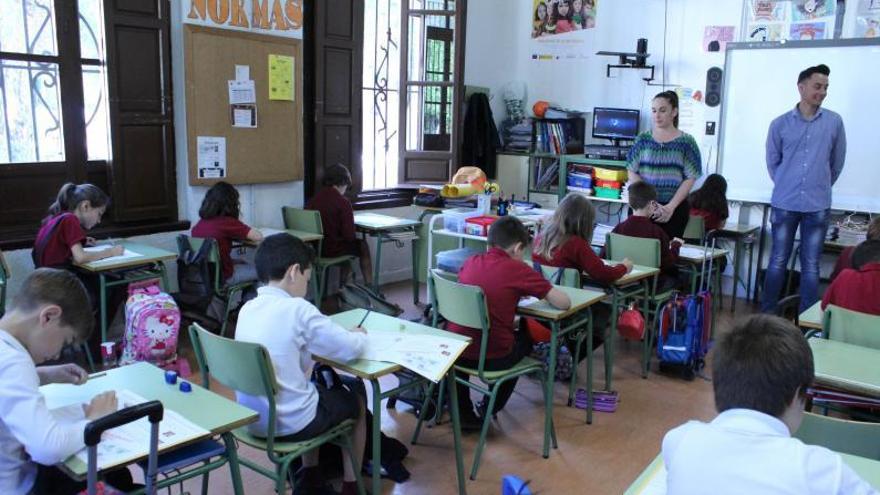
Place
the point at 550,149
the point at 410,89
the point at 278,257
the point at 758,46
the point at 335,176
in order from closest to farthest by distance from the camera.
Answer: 1. the point at 278,257
2. the point at 335,176
3. the point at 758,46
4. the point at 410,89
5. the point at 550,149

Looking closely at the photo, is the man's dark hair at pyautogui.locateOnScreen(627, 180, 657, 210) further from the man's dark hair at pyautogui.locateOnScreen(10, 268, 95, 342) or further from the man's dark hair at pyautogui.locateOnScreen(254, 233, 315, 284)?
the man's dark hair at pyautogui.locateOnScreen(10, 268, 95, 342)

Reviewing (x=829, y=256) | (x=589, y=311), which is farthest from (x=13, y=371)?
(x=829, y=256)

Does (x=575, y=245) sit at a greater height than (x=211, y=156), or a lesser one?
lesser

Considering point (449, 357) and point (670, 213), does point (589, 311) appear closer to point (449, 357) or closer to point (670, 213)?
point (449, 357)

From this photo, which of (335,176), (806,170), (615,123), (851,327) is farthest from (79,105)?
(806,170)

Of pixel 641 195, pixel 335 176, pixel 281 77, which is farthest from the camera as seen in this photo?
pixel 281 77

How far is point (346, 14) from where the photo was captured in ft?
19.2

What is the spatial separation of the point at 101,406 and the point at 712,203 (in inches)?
193

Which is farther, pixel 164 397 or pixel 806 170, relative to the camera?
pixel 806 170

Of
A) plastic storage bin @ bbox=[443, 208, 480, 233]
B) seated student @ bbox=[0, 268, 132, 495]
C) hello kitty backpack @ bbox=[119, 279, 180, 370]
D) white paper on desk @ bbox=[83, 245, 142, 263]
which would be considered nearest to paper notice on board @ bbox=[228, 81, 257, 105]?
white paper on desk @ bbox=[83, 245, 142, 263]

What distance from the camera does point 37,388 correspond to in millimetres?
1672

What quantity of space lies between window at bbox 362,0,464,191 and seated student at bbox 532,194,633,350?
289cm

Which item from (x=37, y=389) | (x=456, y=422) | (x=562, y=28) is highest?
(x=562, y=28)

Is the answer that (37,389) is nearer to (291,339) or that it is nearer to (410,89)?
(291,339)
